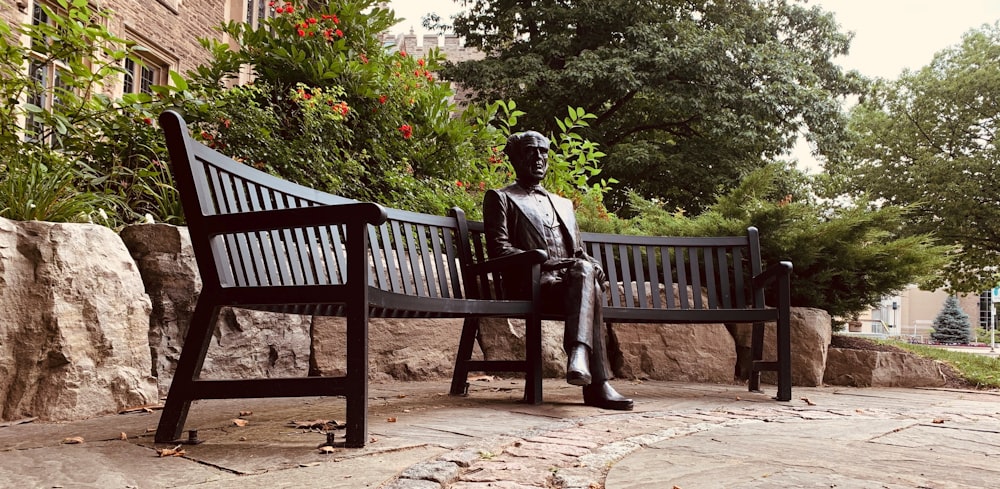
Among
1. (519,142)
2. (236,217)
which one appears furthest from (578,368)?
(236,217)

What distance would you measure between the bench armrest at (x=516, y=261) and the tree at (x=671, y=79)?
1410 centimetres

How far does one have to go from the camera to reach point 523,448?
8.89 feet

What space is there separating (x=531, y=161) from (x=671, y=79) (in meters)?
15.0

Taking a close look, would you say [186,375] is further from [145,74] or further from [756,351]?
[145,74]

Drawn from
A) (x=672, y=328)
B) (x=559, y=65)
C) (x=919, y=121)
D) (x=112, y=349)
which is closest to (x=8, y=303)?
(x=112, y=349)

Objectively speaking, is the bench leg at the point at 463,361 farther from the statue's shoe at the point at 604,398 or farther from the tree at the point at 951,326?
the tree at the point at 951,326

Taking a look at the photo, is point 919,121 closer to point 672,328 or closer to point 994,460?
point 672,328

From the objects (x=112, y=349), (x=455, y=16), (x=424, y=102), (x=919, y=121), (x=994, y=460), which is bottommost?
(x=994, y=460)

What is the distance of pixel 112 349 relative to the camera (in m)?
3.46

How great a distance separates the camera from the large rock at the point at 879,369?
5.93 metres

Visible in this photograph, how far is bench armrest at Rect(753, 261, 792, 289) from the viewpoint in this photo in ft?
15.3

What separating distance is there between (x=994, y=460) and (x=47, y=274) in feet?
11.8

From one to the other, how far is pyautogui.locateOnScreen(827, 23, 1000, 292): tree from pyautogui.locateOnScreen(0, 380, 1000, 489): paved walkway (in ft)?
63.2

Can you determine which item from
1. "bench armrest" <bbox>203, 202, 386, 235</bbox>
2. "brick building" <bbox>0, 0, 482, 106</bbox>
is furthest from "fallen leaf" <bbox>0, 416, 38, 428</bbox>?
"brick building" <bbox>0, 0, 482, 106</bbox>
